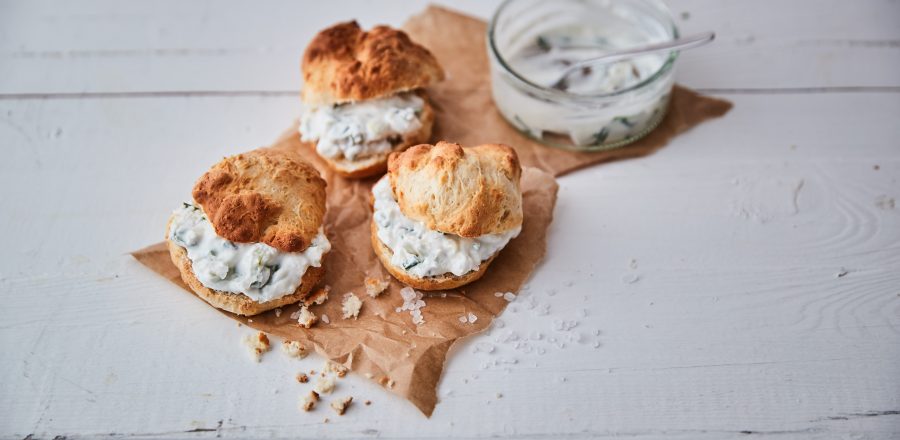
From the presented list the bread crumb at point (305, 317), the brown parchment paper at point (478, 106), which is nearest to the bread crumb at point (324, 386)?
the bread crumb at point (305, 317)

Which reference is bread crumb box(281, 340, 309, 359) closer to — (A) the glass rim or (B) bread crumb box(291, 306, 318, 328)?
(B) bread crumb box(291, 306, 318, 328)

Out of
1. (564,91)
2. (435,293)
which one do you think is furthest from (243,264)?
(564,91)

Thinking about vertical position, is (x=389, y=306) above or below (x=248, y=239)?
below

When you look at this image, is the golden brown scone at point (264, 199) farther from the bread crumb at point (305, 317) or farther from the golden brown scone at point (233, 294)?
the bread crumb at point (305, 317)

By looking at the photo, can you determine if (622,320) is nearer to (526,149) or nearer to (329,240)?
(526,149)

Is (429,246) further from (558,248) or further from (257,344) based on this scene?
(257,344)
